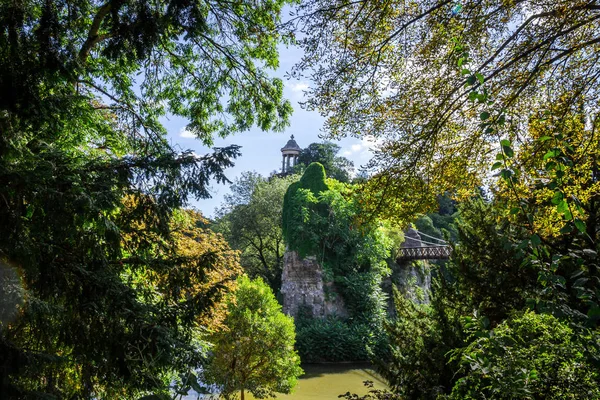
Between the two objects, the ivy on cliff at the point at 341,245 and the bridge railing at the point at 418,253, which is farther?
the bridge railing at the point at 418,253

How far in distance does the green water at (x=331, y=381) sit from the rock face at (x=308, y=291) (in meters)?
2.66

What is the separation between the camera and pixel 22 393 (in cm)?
404

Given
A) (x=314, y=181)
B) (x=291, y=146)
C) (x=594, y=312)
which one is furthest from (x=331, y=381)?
(x=291, y=146)

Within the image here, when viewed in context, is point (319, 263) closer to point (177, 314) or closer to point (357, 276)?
point (357, 276)

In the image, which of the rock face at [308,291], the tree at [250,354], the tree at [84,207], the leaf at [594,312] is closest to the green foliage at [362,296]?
the rock face at [308,291]

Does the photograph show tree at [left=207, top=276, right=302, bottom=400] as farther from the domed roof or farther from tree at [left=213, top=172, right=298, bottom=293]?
the domed roof

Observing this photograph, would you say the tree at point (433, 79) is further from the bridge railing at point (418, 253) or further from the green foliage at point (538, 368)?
the bridge railing at point (418, 253)

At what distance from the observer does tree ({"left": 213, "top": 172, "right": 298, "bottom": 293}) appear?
24.8 m

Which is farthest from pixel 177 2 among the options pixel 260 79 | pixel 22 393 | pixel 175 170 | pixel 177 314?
pixel 22 393

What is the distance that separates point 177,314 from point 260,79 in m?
3.73

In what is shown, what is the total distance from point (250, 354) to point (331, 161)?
25.9 metres

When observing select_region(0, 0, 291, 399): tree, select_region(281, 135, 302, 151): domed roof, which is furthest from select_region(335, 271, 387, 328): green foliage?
select_region(281, 135, 302, 151): domed roof

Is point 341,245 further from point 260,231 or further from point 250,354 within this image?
point 250,354

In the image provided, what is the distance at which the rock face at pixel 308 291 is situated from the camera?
786 inches
